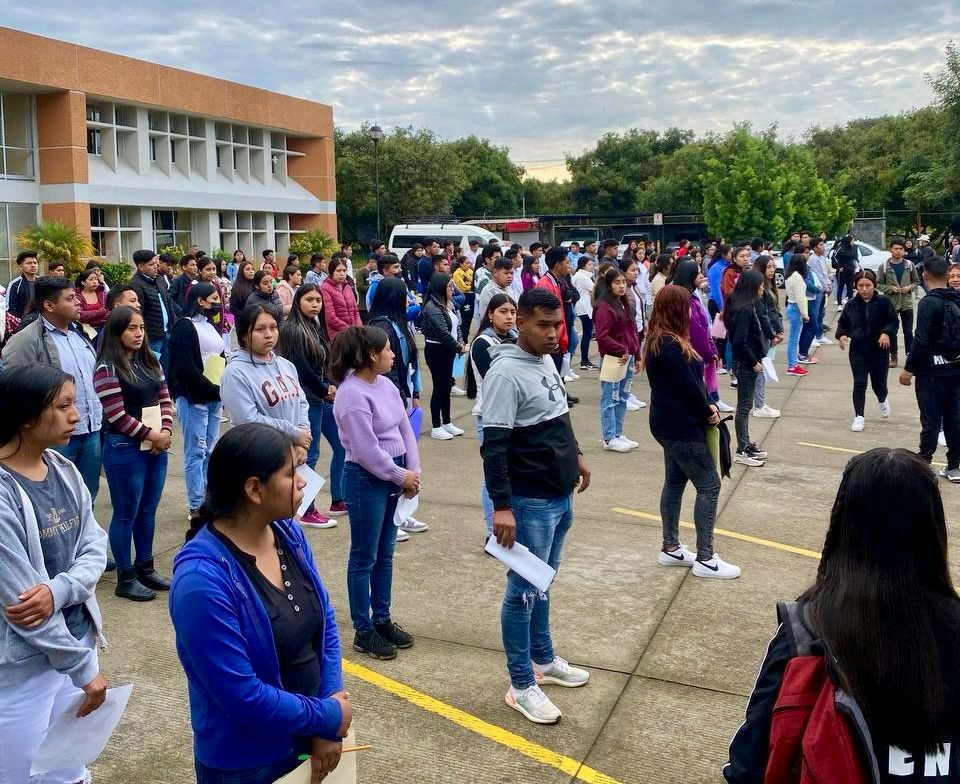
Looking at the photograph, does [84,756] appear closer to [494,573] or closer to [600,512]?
[494,573]

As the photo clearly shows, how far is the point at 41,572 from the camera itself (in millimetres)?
3000

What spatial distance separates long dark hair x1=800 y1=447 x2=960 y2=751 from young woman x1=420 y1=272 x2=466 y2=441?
788cm

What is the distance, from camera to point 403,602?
18.5 ft

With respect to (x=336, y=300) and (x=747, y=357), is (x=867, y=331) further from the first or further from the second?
(x=336, y=300)

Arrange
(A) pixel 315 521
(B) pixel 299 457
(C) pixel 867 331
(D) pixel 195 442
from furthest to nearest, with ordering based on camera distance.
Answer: (C) pixel 867 331
(A) pixel 315 521
(D) pixel 195 442
(B) pixel 299 457

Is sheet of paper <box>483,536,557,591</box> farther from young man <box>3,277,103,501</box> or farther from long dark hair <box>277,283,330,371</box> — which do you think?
long dark hair <box>277,283,330,371</box>

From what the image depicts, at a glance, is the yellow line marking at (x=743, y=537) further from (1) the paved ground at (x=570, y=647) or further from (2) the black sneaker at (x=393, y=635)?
(2) the black sneaker at (x=393, y=635)

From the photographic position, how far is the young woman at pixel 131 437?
550 centimetres

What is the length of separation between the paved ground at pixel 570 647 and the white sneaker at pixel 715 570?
0.06 metres

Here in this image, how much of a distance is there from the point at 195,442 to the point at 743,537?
403 centimetres

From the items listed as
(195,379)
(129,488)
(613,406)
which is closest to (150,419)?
(129,488)

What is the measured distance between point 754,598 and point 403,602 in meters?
2.10

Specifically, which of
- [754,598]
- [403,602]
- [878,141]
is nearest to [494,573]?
[403,602]

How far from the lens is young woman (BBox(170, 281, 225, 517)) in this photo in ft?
21.9
